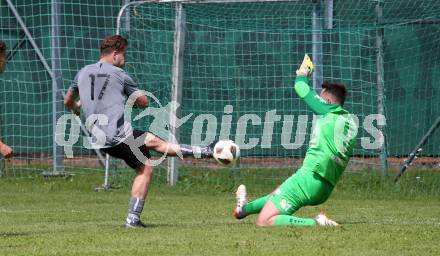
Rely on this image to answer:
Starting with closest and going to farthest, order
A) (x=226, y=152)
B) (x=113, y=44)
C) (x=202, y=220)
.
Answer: (x=226, y=152)
(x=113, y=44)
(x=202, y=220)

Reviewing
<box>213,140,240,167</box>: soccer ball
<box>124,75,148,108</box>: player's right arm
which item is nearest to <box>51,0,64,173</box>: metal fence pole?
<box>124,75,148,108</box>: player's right arm

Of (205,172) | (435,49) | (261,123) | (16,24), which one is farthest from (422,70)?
(16,24)

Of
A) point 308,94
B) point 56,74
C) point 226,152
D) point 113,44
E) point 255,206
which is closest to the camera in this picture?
point 226,152

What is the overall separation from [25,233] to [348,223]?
3234 millimetres

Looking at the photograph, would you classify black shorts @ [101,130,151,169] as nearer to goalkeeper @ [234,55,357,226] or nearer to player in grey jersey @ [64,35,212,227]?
player in grey jersey @ [64,35,212,227]

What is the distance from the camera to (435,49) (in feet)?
60.6

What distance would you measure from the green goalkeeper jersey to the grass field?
0.63 m

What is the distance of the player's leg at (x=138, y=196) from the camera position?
10922 mm

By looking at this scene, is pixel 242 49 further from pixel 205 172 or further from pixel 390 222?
pixel 390 222

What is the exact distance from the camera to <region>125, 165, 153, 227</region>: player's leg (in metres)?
10.9

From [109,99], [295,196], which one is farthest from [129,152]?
[295,196]

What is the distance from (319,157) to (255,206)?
93 cm

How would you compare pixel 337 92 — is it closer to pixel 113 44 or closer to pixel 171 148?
pixel 171 148

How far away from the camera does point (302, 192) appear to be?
10906 millimetres
